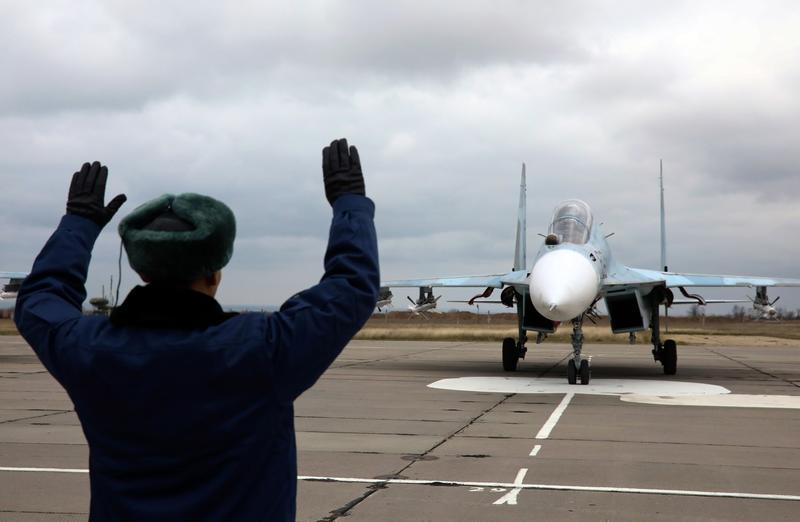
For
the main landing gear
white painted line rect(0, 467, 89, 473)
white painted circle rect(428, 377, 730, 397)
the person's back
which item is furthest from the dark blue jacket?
the main landing gear

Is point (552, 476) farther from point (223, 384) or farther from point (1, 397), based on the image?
point (1, 397)

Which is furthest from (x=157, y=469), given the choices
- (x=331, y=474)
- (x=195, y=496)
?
(x=331, y=474)

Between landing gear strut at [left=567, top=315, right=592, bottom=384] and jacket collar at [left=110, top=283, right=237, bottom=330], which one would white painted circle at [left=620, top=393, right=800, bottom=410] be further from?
jacket collar at [left=110, top=283, right=237, bottom=330]

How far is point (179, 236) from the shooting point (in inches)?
86.2

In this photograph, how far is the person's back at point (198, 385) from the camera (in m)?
2.08

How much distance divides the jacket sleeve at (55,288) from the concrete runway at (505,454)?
3633 millimetres

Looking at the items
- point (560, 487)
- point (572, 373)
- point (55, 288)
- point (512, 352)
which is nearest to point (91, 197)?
point (55, 288)

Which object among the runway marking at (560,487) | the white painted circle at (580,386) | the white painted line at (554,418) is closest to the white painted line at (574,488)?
the runway marking at (560,487)

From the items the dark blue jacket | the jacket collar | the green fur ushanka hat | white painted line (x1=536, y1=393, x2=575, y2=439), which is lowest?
white painted line (x1=536, y1=393, x2=575, y2=439)

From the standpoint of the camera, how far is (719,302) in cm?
4572

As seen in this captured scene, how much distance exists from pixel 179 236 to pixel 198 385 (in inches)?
14.6

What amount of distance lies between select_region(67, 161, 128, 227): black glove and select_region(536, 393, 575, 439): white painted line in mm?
7552

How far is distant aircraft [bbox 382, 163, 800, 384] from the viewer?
14336mm

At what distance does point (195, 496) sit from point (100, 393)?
34cm
